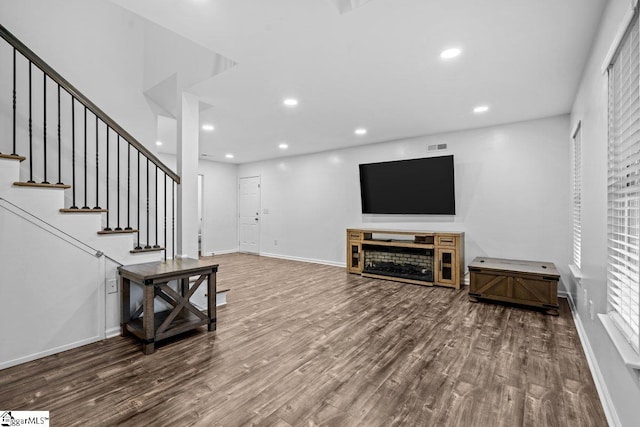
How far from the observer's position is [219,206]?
7941 millimetres

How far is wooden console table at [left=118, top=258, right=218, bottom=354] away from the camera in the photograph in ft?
8.03

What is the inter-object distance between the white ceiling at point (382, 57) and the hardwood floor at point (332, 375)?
2516mm

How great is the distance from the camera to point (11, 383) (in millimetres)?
2012

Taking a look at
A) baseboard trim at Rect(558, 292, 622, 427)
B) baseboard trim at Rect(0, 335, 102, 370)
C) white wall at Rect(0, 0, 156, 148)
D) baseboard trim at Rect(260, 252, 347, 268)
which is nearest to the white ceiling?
white wall at Rect(0, 0, 156, 148)

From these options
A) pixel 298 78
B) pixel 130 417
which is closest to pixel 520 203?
pixel 298 78

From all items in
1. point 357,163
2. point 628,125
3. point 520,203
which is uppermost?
point 357,163

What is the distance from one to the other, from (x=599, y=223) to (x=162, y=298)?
12.4 feet

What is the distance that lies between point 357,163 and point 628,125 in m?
4.69

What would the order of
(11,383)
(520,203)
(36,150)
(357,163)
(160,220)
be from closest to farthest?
(11,383) → (36,150) → (160,220) → (520,203) → (357,163)

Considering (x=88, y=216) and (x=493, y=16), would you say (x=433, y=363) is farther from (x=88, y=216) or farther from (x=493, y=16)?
(x=88, y=216)

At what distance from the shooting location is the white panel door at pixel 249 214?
7.91 metres

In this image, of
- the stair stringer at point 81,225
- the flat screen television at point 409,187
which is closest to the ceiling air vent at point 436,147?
the flat screen television at point 409,187

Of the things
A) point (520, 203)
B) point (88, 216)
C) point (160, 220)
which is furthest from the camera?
point (520, 203)

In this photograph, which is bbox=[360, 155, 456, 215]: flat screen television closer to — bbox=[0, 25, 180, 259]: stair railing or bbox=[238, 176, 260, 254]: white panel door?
bbox=[238, 176, 260, 254]: white panel door
